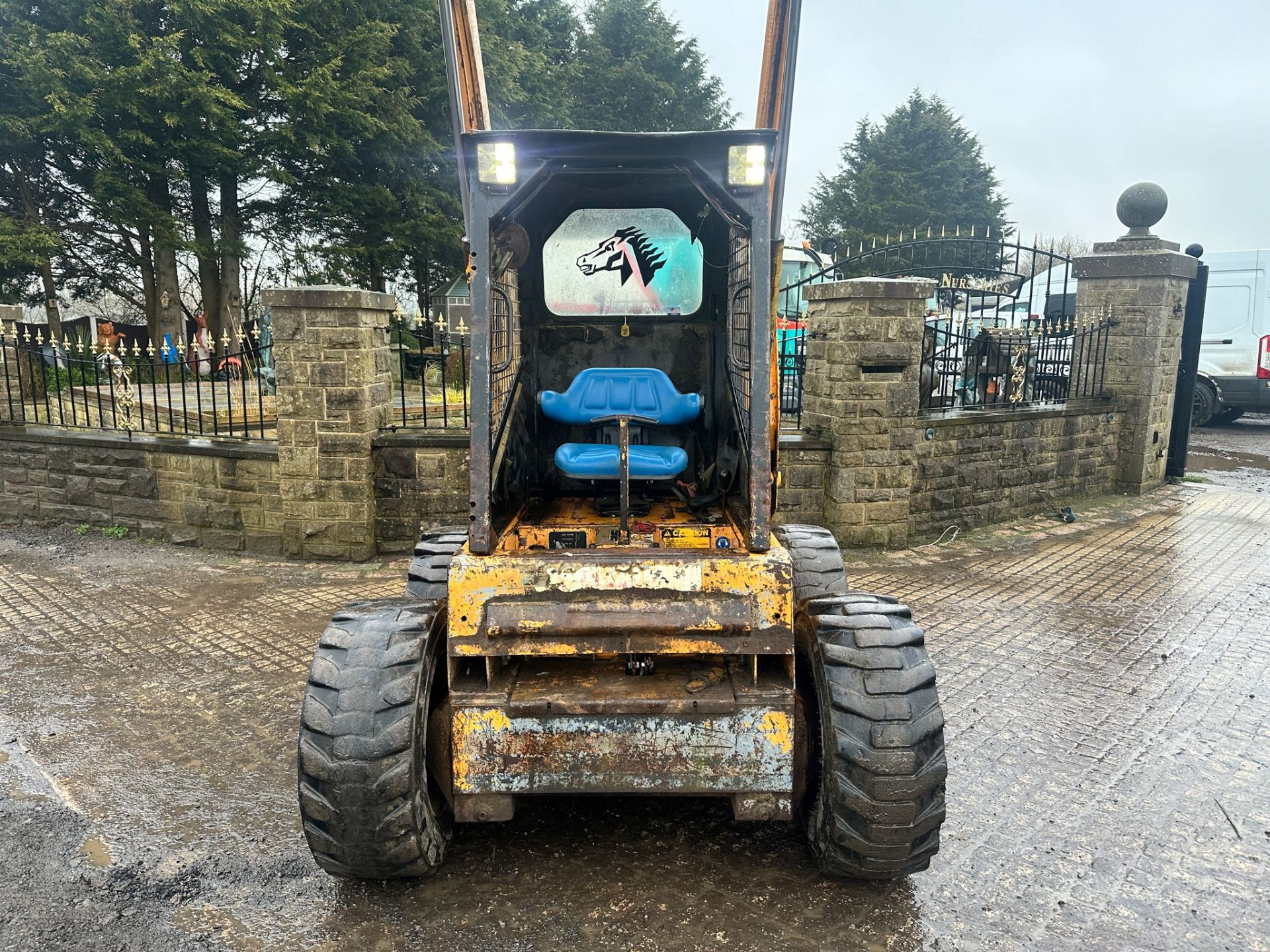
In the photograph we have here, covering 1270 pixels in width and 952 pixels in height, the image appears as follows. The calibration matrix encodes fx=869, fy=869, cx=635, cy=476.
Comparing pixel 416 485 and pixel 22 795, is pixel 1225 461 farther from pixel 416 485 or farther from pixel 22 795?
pixel 22 795

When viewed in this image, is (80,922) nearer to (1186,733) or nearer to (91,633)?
(91,633)

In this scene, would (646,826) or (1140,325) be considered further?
(1140,325)

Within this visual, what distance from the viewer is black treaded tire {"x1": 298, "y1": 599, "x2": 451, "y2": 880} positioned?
2887mm

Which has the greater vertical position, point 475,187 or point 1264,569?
point 475,187

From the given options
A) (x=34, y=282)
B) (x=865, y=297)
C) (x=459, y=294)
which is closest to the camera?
(x=865, y=297)

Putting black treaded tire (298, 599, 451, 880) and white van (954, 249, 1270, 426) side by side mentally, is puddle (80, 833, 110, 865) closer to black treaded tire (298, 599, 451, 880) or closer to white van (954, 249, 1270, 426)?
black treaded tire (298, 599, 451, 880)

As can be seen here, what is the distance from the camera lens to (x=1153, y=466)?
37.8 ft

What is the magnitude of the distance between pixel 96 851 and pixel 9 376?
7.79m

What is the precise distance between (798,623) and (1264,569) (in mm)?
6816

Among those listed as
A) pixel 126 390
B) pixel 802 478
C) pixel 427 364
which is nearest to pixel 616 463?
pixel 802 478

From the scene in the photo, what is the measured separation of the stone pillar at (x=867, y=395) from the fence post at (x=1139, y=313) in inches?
173

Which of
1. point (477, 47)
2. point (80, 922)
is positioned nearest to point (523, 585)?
point (80, 922)

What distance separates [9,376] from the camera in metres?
9.30

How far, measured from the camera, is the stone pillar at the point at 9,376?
9.23 meters
